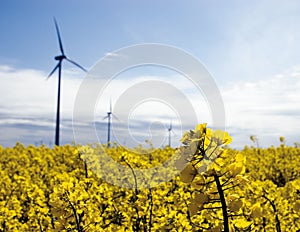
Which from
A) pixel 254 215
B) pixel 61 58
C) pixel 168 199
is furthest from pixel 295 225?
pixel 61 58

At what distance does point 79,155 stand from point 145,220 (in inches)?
87.8

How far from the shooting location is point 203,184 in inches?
68.3

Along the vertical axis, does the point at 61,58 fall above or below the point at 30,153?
above

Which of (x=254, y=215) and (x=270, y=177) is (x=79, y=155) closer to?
(x=254, y=215)

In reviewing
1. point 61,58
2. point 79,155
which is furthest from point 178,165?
point 61,58

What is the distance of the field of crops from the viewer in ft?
5.52

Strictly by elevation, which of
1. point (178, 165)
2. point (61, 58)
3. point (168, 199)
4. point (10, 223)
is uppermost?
point (61, 58)

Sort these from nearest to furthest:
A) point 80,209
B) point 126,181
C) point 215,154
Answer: point 215,154 < point 80,209 < point 126,181

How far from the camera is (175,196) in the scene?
5.20m

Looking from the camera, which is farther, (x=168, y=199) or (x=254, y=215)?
(x=168, y=199)

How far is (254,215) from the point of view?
2057 millimetres

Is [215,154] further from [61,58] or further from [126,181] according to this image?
[61,58]

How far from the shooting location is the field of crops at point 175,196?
168 centimetres

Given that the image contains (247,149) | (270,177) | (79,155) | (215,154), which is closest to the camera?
(215,154)
